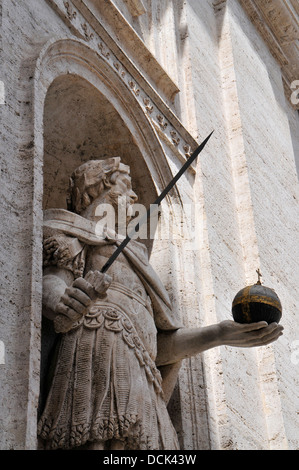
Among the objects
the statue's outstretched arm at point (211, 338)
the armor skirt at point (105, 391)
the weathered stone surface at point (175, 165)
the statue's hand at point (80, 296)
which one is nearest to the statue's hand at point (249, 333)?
the statue's outstretched arm at point (211, 338)

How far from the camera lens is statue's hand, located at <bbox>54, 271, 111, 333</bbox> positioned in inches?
190

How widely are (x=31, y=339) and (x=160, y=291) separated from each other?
4.70 feet

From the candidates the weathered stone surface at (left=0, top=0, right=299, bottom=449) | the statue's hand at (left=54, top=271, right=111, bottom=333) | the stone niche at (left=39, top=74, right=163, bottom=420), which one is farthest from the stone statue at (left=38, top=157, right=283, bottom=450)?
the stone niche at (left=39, top=74, right=163, bottom=420)

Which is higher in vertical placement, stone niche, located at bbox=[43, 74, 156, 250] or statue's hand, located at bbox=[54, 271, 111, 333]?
stone niche, located at bbox=[43, 74, 156, 250]

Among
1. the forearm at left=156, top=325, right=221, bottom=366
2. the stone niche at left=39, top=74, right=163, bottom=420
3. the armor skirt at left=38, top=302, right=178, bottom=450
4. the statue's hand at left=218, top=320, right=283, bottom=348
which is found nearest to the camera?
the armor skirt at left=38, top=302, right=178, bottom=450

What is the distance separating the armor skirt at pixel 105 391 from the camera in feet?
16.2

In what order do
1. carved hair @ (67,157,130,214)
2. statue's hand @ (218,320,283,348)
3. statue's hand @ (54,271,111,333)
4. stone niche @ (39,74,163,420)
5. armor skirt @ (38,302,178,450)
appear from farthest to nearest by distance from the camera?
stone niche @ (39,74,163,420)
carved hair @ (67,157,130,214)
statue's hand @ (218,320,283,348)
armor skirt @ (38,302,178,450)
statue's hand @ (54,271,111,333)

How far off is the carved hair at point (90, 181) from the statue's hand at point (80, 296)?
1.23m

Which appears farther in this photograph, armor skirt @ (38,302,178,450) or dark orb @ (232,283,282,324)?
dark orb @ (232,283,282,324)

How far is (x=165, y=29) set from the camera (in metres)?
8.52

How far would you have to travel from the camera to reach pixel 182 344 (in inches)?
234

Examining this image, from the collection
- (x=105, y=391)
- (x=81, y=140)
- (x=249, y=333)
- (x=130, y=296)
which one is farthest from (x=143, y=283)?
(x=81, y=140)

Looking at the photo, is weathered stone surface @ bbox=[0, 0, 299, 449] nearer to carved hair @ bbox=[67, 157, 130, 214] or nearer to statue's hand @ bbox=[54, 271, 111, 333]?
statue's hand @ bbox=[54, 271, 111, 333]

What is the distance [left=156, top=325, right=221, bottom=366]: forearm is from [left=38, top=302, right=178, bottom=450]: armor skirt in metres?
0.49
